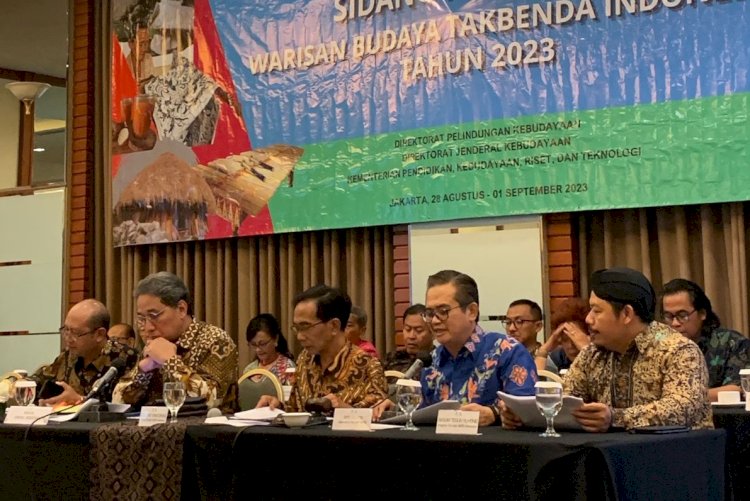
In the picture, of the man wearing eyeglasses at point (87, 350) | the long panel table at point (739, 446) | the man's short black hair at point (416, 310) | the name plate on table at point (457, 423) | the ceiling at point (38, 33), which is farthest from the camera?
the ceiling at point (38, 33)

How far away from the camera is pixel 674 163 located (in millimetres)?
5215

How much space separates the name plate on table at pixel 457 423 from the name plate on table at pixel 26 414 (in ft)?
4.67

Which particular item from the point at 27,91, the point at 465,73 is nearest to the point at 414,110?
the point at 465,73

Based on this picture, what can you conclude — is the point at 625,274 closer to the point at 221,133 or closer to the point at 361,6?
the point at 361,6

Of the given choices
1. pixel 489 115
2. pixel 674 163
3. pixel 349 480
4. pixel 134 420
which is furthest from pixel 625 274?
pixel 489 115

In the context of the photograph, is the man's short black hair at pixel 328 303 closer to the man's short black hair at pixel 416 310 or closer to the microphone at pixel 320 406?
the microphone at pixel 320 406

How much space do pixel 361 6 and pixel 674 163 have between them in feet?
6.81

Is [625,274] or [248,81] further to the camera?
[248,81]

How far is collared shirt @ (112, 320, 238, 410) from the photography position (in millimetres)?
3637

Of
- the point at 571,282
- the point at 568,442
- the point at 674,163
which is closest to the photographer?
the point at 568,442

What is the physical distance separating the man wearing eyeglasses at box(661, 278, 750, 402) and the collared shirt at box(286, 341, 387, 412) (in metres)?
1.46

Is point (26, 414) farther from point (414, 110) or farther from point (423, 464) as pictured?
point (414, 110)

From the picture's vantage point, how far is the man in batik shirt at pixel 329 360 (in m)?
3.48

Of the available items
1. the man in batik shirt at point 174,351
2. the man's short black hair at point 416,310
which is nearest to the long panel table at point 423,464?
the man in batik shirt at point 174,351
